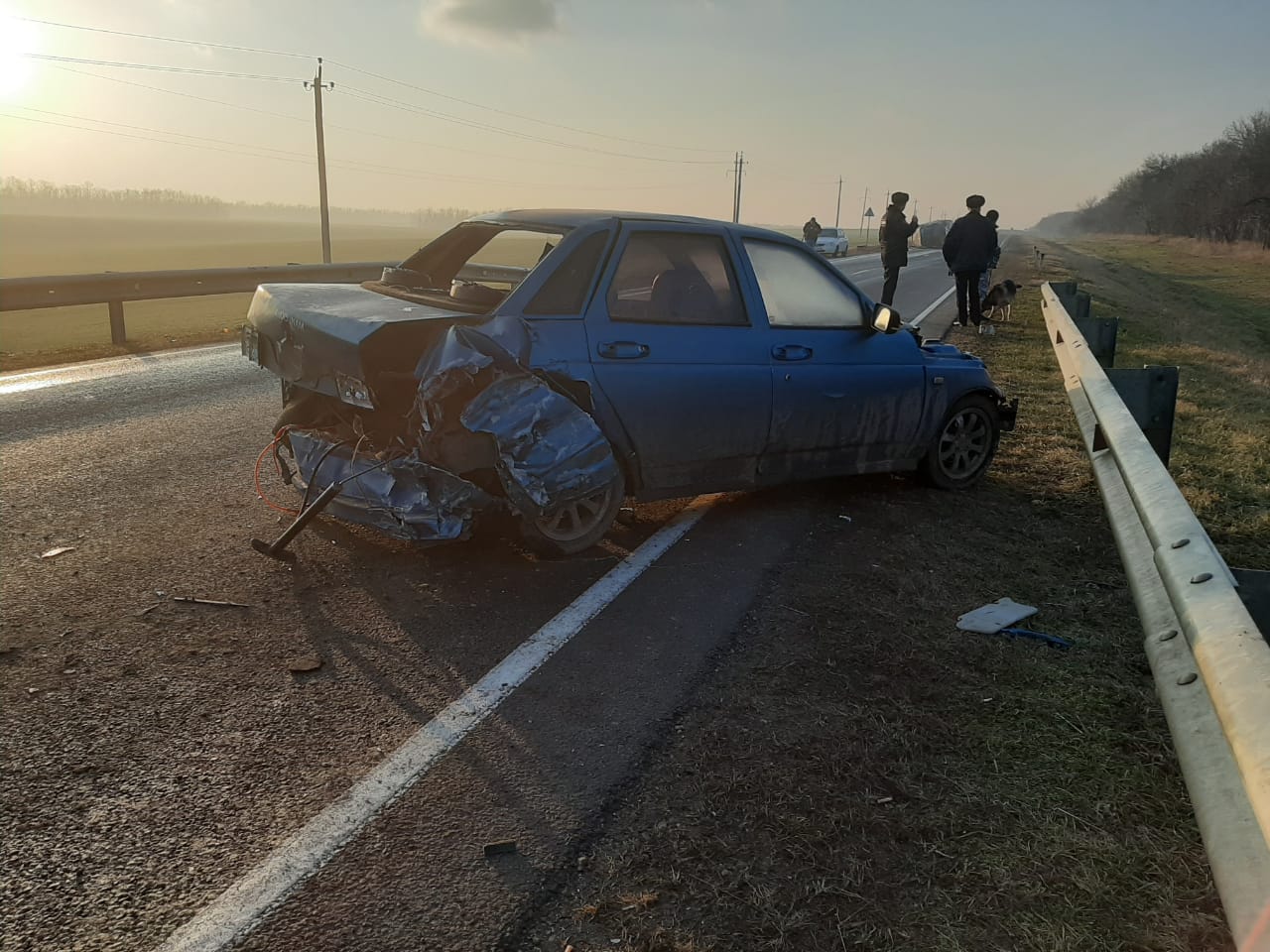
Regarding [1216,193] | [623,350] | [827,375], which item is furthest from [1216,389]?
[1216,193]

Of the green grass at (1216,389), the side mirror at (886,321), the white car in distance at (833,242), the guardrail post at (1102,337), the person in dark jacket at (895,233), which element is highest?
the white car in distance at (833,242)

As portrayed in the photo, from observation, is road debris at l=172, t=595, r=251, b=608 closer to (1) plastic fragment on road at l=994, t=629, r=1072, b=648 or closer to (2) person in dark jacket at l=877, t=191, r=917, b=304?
(1) plastic fragment on road at l=994, t=629, r=1072, b=648

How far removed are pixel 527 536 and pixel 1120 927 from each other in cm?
293

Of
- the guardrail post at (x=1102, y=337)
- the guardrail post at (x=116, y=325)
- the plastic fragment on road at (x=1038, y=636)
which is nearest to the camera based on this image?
the plastic fragment on road at (x=1038, y=636)

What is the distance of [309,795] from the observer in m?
2.73

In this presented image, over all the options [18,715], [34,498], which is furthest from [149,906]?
[34,498]

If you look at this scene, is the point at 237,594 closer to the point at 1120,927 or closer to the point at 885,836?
the point at 885,836

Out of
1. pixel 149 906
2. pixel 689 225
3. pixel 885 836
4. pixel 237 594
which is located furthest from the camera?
pixel 689 225

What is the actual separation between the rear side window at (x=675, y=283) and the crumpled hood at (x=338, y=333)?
2.89 ft

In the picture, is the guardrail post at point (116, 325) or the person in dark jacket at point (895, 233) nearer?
the guardrail post at point (116, 325)

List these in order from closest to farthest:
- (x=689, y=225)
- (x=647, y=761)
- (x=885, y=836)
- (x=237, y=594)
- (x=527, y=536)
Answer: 1. (x=885, y=836)
2. (x=647, y=761)
3. (x=237, y=594)
4. (x=527, y=536)
5. (x=689, y=225)

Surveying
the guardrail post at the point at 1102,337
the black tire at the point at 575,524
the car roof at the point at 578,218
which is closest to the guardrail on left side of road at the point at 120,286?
the car roof at the point at 578,218

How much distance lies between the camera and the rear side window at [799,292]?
213 inches

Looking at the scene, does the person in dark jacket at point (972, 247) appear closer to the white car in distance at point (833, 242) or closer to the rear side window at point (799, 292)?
the rear side window at point (799, 292)
